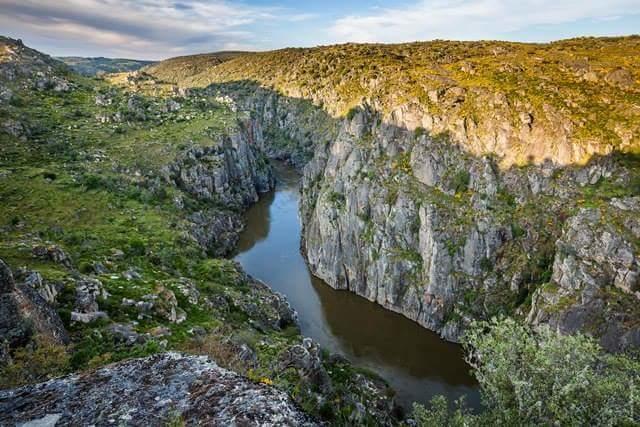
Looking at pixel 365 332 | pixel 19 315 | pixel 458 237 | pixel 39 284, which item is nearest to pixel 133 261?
pixel 39 284

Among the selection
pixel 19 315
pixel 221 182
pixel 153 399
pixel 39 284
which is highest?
pixel 153 399

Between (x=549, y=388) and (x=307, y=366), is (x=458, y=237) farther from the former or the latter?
(x=549, y=388)

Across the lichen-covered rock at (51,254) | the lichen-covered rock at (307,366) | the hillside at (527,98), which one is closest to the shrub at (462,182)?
the hillside at (527,98)

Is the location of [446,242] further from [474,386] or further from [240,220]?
[240,220]

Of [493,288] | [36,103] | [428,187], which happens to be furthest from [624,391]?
[36,103]

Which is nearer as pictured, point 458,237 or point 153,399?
point 153,399

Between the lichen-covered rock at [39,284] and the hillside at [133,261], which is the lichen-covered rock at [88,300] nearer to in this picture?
the hillside at [133,261]
